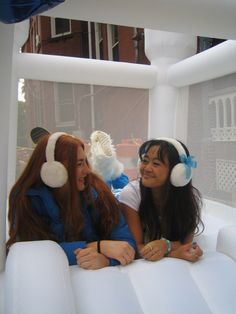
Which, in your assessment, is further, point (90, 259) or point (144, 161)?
point (144, 161)

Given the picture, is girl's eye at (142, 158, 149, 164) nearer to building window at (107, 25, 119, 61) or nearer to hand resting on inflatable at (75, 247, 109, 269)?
hand resting on inflatable at (75, 247, 109, 269)

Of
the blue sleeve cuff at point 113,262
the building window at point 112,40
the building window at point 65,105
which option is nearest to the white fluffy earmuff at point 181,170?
the blue sleeve cuff at point 113,262

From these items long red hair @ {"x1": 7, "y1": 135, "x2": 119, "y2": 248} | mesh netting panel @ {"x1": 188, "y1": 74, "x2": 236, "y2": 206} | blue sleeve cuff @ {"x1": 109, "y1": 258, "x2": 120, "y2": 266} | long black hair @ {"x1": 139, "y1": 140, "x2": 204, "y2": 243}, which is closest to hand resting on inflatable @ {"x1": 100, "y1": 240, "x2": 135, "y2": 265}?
blue sleeve cuff @ {"x1": 109, "y1": 258, "x2": 120, "y2": 266}

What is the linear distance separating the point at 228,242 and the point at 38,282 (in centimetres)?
57

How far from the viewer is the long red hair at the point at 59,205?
0.94 metres

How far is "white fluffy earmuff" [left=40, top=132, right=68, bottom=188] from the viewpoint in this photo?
0.92 meters

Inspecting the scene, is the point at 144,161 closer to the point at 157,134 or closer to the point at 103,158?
the point at 103,158

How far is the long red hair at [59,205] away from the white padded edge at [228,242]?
0.33m

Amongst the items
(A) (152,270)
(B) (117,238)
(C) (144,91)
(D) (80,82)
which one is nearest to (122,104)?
(C) (144,91)

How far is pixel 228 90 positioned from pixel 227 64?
166 mm

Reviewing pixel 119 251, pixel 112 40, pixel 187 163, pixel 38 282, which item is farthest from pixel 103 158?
pixel 112 40

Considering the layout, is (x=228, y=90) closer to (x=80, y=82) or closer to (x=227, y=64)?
(x=227, y=64)

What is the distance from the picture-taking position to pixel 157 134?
74.7 inches

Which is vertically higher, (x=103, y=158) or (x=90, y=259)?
(x=103, y=158)
